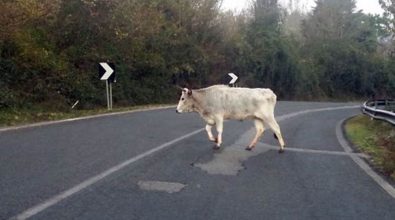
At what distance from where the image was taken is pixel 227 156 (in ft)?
37.3

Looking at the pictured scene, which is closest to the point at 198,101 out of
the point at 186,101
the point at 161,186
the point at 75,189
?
the point at 186,101

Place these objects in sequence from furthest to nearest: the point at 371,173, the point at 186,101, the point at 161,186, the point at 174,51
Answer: the point at 174,51 < the point at 186,101 < the point at 371,173 < the point at 161,186

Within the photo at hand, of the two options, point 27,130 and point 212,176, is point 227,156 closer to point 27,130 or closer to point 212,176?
point 212,176

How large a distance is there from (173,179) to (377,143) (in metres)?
7.68

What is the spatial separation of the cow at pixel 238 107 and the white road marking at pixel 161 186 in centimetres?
418

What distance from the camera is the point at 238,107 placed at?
1276 centimetres

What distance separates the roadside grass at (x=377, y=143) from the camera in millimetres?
10555

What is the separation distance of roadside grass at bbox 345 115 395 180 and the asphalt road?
0.48 m

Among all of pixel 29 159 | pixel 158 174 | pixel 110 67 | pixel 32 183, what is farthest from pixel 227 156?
pixel 110 67

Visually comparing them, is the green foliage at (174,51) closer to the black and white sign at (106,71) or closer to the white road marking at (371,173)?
the black and white sign at (106,71)

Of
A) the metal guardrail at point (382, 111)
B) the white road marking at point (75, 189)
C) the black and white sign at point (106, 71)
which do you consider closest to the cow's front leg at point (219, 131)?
the white road marking at point (75, 189)

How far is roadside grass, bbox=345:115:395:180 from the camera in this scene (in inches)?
416

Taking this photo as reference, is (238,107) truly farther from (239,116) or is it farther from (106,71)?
(106,71)

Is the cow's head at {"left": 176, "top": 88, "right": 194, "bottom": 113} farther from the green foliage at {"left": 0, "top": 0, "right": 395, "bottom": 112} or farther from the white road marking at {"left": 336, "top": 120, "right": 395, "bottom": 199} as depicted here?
the green foliage at {"left": 0, "top": 0, "right": 395, "bottom": 112}
